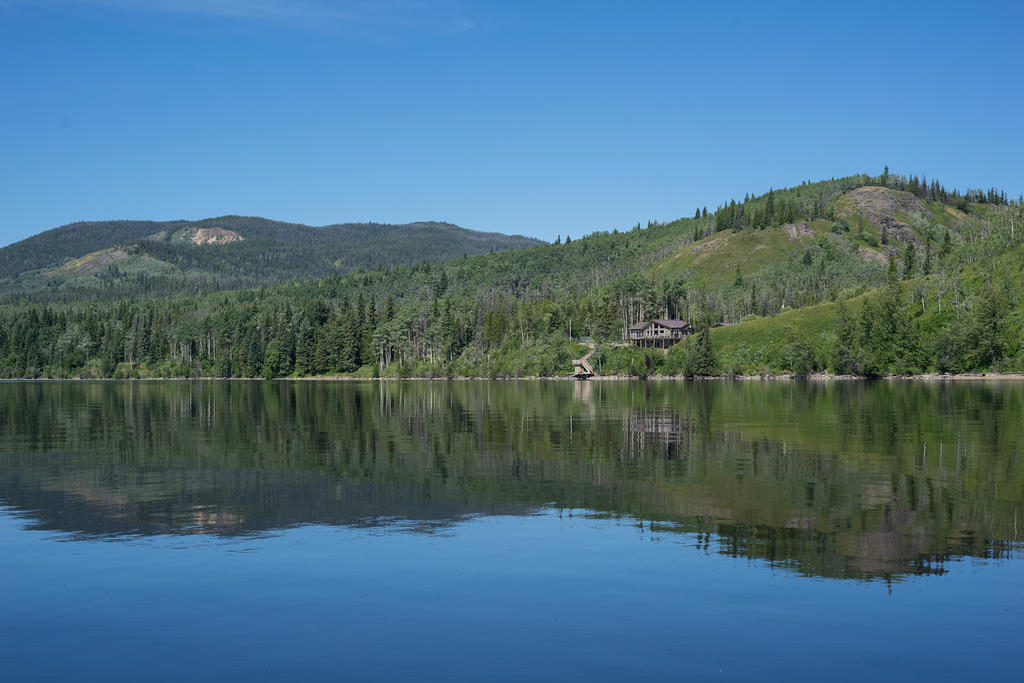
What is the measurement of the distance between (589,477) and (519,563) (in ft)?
51.3

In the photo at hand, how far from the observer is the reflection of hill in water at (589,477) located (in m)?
28.3

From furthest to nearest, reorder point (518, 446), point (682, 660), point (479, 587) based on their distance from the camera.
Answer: point (518, 446), point (479, 587), point (682, 660)

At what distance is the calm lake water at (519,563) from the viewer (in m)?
17.5

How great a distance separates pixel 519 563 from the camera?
24.7 metres

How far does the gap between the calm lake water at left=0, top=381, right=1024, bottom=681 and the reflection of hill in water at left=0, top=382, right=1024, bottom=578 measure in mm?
210

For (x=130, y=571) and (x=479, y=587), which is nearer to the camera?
(x=479, y=587)

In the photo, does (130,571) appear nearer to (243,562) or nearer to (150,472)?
(243,562)

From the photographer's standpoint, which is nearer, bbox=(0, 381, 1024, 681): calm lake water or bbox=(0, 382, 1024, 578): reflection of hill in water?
bbox=(0, 381, 1024, 681): calm lake water

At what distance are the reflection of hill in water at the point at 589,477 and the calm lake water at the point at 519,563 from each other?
210 millimetres

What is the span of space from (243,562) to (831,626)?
1586 cm

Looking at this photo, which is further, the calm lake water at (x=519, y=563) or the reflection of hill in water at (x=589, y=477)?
the reflection of hill in water at (x=589, y=477)

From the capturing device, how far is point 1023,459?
142 feet

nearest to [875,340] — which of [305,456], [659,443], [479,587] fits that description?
[659,443]

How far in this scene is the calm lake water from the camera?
17469mm
